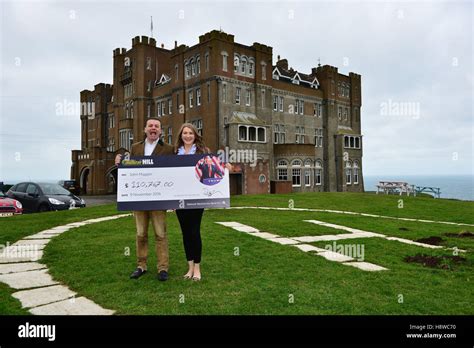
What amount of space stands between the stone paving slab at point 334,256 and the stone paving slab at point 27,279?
5.21 meters

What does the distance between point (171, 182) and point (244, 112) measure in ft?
110

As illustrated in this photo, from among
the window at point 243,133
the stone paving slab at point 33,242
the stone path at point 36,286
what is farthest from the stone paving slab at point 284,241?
the window at point 243,133

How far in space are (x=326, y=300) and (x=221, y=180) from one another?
101 inches

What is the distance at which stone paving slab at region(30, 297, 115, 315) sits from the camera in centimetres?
447

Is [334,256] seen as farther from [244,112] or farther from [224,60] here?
[224,60]

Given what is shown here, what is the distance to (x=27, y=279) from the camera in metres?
5.96

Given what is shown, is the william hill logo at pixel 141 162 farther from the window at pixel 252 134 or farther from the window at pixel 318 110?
the window at pixel 318 110

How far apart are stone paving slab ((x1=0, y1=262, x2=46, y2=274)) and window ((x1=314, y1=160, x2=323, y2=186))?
4124 centimetres

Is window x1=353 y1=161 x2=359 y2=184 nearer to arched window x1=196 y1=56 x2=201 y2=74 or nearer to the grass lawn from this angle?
arched window x1=196 y1=56 x2=201 y2=74

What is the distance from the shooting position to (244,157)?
→ 124ft

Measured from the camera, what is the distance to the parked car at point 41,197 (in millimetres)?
17438
